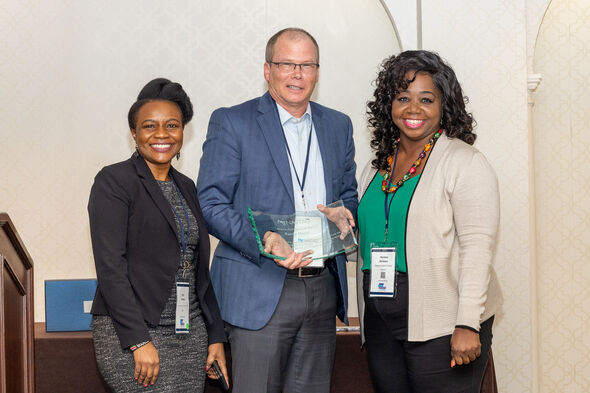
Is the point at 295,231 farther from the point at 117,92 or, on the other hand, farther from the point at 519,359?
the point at 117,92

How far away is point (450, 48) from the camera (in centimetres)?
367

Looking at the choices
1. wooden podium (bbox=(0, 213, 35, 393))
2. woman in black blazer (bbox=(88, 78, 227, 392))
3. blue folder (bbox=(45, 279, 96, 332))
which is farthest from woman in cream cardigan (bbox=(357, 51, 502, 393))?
blue folder (bbox=(45, 279, 96, 332))

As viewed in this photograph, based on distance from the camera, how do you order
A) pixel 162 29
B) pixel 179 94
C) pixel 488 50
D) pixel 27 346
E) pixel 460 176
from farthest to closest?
pixel 162 29
pixel 488 50
pixel 27 346
pixel 179 94
pixel 460 176

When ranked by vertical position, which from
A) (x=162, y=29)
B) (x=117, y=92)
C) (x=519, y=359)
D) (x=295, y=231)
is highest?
(x=162, y=29)

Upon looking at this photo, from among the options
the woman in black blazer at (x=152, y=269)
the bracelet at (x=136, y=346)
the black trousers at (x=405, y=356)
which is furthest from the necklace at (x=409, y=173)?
the bracelet at (x=136, y=346)

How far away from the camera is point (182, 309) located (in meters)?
2.20

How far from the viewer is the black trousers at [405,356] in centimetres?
221

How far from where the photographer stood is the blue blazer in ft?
7.56

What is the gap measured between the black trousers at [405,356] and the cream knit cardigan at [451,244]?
49 mm

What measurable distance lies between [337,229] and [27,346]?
1.45m

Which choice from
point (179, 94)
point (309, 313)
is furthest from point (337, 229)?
point (179, 94)

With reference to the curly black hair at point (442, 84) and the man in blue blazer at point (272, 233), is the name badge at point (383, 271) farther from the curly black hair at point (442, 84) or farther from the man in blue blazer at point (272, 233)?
the curly black hair at point (442, 84)

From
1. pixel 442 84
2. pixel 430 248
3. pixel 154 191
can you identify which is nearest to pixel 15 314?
pixel 154 191

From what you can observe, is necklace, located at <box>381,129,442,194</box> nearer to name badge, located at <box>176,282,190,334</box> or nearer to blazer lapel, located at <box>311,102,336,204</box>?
blazer lapel, located at <box>311,102,336,204</box>
